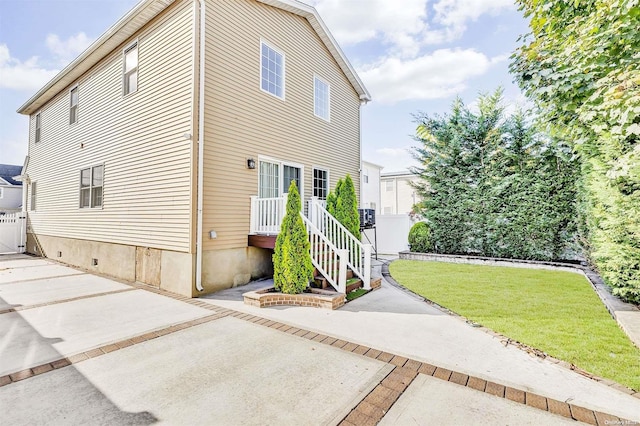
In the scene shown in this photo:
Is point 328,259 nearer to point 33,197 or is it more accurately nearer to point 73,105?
point 73,105

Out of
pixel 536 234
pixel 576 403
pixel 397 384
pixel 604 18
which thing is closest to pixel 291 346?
pixel 397 384

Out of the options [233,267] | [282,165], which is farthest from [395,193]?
[233,267]

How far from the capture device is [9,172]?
85.7 ft

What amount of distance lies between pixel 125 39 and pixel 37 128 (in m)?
8.06

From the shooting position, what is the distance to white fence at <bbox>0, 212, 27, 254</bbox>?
1295cm

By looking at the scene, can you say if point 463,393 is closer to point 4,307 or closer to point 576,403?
point 576,403

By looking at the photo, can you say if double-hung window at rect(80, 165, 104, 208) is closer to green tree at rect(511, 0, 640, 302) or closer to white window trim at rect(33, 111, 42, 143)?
white window trim at rect(33, 111, 42, 143)

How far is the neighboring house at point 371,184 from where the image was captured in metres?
21.7

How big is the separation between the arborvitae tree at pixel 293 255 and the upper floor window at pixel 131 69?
5.42m

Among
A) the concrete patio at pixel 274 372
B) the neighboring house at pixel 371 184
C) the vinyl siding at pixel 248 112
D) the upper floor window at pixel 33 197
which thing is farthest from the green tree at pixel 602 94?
the upper floor window at pixel 33 197

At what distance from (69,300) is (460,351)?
256 inches

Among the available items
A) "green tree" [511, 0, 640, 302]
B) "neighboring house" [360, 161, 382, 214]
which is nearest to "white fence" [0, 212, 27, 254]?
"neighboring house" [360, 161, 382, 214]

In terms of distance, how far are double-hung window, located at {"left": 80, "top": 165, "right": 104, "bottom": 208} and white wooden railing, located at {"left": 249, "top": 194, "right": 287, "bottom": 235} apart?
497 centimetres

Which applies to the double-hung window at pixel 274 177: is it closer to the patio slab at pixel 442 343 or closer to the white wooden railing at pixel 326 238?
the white wooden railing at pixel 326 238
